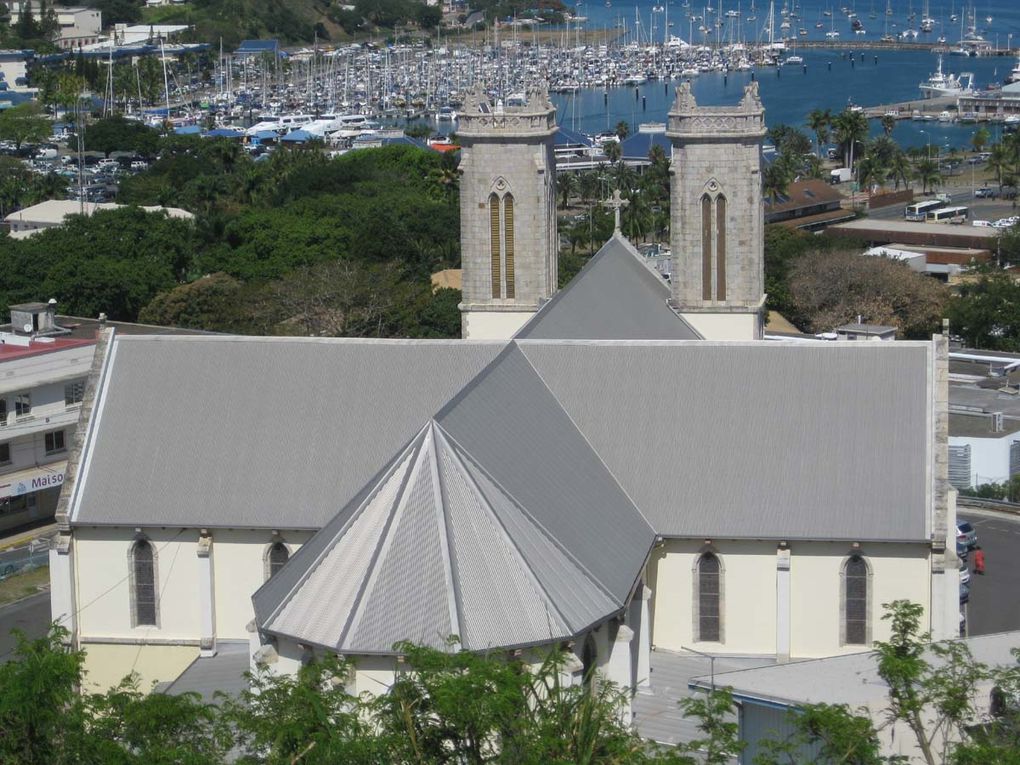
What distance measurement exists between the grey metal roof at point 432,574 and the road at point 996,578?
15.1 metres

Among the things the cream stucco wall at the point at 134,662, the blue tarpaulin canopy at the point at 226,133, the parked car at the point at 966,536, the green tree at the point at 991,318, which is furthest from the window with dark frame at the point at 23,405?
the blue tarpaulin canopy at the point at 226,133

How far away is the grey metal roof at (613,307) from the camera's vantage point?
47094mm

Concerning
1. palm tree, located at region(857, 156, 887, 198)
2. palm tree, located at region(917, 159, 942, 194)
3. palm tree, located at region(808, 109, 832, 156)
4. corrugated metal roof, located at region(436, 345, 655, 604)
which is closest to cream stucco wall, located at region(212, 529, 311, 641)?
corrugated metal roof, located at region(436, 345, 655, 604)

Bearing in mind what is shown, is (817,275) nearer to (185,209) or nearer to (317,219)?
(317,219)

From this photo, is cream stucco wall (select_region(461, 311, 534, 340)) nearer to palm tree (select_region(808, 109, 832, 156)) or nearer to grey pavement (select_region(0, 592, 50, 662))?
grey pavement (select_region(0, 592, 50, 662))

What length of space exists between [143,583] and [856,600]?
612 inches

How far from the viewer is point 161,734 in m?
28.6

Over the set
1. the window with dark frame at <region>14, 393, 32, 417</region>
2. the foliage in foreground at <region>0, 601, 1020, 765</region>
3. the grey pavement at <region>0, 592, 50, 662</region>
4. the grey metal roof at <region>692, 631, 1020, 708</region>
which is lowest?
the grey pavement at <region>0, 592, 50, 662</region>

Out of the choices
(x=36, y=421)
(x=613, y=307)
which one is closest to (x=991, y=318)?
(x=613, y=307)

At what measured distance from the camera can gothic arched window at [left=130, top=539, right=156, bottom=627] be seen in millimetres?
42625

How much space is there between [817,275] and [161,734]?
6406 centimetres

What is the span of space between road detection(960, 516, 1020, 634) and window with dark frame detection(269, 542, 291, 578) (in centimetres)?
1683

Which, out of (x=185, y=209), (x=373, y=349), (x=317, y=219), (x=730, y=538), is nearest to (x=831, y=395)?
(x=730, y=538)

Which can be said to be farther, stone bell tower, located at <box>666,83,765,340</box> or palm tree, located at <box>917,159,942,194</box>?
palm tree, located at <box>917,159,942,194</box>
